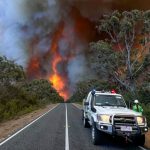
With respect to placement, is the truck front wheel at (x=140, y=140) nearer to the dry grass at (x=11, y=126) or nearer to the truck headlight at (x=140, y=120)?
the truck headlight at (x=140, y=120)

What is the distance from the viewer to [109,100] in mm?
18906

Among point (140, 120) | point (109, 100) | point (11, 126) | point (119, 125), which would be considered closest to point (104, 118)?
point (119, 125)

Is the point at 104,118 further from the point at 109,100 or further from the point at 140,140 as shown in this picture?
the point at 109,100

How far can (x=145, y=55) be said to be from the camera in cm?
5225

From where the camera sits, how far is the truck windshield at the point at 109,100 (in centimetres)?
1852

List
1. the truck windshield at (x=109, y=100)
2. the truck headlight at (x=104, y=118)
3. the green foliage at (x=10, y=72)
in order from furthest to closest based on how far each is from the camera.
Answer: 1. the green foliage at (x=10, y=72)
2. the truck windshield at (x=109, y=100)
3. the truck headlight at (x=104, y=118)

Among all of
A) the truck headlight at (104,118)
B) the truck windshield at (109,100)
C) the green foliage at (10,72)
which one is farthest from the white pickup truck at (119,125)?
the green foliage at (10,72)

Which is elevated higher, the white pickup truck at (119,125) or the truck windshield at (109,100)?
the truck windshield at (109,100)

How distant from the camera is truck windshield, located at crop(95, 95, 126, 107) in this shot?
18.5m

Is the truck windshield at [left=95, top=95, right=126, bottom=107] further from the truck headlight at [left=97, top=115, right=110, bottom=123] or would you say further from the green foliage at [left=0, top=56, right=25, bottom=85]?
the green foliage at [left=0, top=56, right=25, bottom=85]

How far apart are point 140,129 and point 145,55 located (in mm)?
38250

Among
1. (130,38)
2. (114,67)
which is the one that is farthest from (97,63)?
(130,38)

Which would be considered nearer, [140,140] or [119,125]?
[119,125]

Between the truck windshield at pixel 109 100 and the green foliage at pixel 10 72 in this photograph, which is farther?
the green foliage at pixel 10 72
